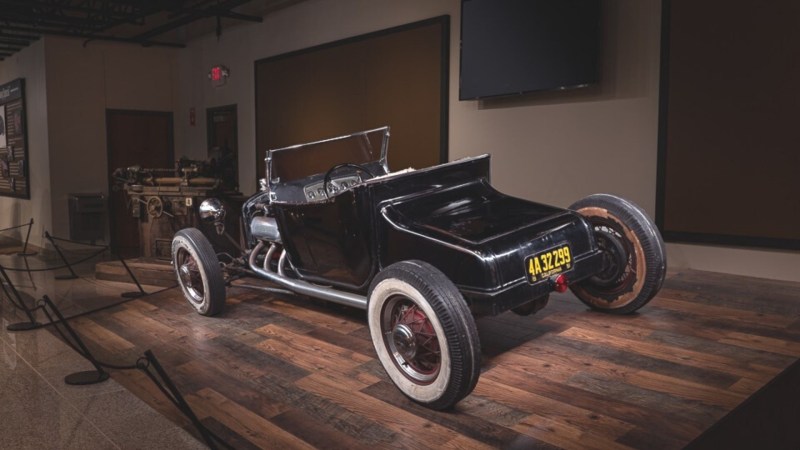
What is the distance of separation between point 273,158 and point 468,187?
130cm

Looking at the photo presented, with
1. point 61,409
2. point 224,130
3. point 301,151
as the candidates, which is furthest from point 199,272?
point 224,130

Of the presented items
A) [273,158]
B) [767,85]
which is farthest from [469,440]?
[767,85]

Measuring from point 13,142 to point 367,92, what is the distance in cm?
697

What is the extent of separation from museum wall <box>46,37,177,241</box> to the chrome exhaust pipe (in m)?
6.54

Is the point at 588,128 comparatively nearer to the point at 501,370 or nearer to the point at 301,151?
the point at 301,151

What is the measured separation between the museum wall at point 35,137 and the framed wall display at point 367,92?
3221 mm

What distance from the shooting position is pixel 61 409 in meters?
2.67

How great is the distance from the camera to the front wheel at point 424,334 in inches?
88.5

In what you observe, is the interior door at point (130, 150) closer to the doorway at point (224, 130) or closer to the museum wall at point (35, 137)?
the museum wall at point (35, 137)

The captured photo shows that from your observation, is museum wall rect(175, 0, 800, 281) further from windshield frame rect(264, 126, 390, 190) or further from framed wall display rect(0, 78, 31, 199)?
framed wall display rect(0, 78, 31, 199)

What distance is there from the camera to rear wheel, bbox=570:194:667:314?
10.8 ft

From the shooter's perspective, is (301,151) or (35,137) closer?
(301,151)

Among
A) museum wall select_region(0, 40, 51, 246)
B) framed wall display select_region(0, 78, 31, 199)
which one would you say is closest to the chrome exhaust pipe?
museum wall select_region(0, 40, 51, 246)

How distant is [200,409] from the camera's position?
2.51 meters
